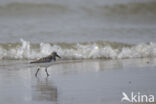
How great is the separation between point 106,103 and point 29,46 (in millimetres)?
5849

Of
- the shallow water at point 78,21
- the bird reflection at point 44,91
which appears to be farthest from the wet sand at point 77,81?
the shallow water at point 78,21

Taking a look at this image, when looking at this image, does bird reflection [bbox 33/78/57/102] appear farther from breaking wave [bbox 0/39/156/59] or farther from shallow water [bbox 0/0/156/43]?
shallow water [bbox 0/0/156/43]

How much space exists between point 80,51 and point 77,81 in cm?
363

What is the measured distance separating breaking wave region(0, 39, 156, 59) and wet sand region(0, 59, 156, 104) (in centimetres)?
53

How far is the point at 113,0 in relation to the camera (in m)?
19.0

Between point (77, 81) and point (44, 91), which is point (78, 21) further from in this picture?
point (44, 91)

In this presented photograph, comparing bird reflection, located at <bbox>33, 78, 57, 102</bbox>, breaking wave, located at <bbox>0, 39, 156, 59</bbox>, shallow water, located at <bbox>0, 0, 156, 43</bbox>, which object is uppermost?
shallow water, located at <bbox>0, 0, 156, 43</bbox>

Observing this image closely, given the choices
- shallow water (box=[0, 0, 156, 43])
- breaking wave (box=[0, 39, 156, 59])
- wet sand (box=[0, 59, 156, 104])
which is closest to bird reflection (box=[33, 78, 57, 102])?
wet sand (box=[0, 59, 156, 104])

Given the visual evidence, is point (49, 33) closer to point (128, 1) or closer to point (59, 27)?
point (59, 27)

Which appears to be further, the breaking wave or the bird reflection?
the breaking wave

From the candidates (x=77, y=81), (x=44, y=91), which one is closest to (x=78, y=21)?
(x=77, y=81)

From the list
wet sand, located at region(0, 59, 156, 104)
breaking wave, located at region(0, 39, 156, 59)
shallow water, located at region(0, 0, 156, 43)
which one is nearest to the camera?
wet sand, located at region(0, 59, 156, 104)

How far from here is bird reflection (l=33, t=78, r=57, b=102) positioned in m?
6.82

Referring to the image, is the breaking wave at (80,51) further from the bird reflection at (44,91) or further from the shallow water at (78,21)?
the bird reflection at (44,91)
